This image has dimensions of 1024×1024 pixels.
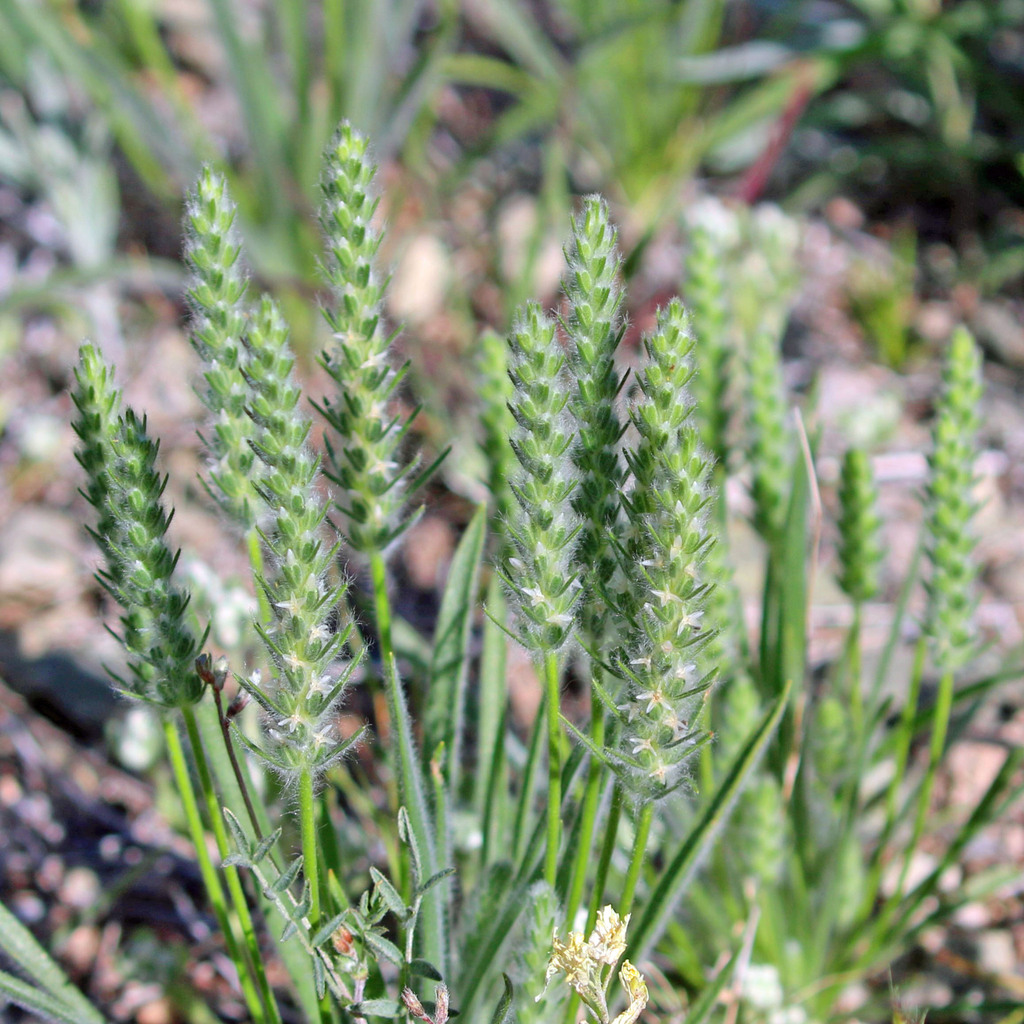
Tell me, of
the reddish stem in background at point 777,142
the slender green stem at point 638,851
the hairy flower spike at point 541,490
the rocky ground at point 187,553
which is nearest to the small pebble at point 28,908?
the rocky ground at point 187,553

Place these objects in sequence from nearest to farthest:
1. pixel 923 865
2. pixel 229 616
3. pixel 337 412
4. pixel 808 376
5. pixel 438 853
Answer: pixel 337 412 < pixel 438 853 < pixel 229 616 < pixel 923 865 < pixel 808 376

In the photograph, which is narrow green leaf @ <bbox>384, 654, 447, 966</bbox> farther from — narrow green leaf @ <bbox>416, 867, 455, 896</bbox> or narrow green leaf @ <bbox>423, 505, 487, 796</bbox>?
narrow green leaf @ <bbox>423, 505, 487, 796</bbox>

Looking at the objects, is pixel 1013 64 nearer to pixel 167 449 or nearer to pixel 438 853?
pixel 167 449

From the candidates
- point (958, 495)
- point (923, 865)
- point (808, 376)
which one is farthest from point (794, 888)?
point (808, 376)

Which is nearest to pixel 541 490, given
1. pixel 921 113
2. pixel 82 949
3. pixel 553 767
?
pixel 553 767

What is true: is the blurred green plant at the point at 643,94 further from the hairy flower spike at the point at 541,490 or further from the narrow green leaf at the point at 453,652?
the hairy flower spike at the point at 541,490

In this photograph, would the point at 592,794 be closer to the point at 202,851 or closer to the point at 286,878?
the point at 286,878
